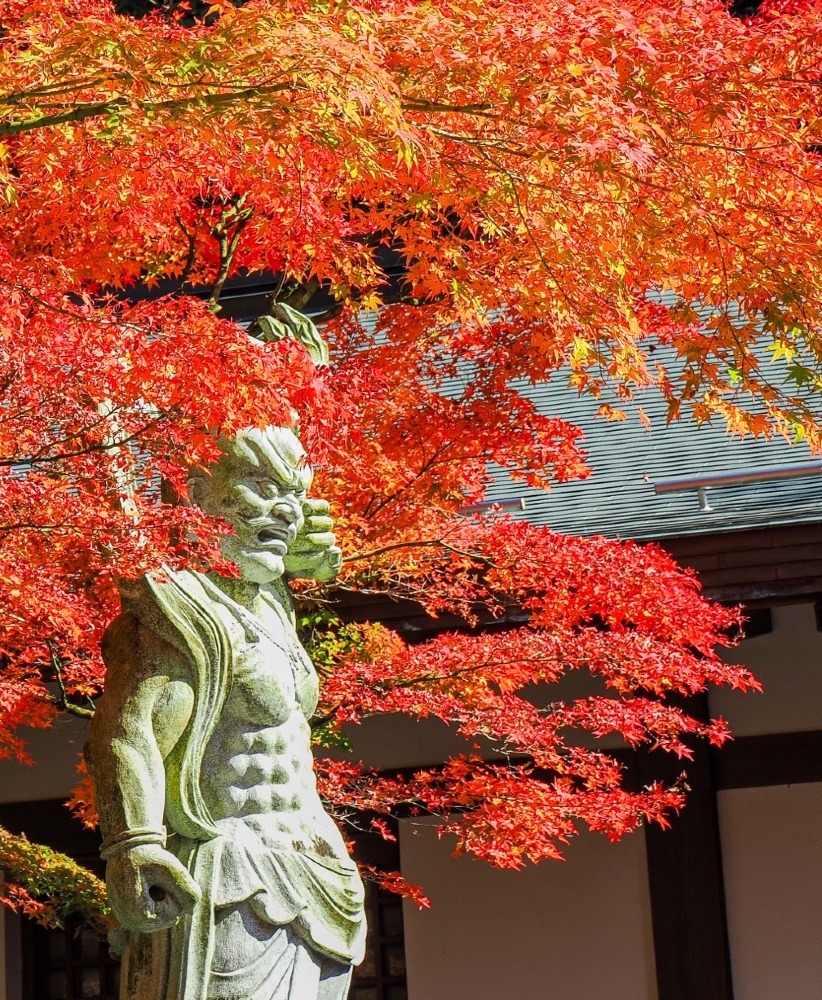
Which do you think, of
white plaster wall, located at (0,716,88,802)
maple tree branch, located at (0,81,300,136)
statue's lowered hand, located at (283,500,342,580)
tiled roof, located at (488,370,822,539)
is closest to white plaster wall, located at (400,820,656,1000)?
tiled roof, located at (488,370,822,539)

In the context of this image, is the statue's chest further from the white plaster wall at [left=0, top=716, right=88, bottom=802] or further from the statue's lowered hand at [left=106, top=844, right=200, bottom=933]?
the white plaster wall at [left=0, top=716, right=88, bottom=802]

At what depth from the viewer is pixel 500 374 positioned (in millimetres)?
7418

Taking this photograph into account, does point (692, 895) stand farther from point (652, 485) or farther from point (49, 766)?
point (49, 766)

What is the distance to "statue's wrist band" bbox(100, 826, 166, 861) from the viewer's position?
13.6 ft

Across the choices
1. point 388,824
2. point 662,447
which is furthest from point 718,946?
point 662,447

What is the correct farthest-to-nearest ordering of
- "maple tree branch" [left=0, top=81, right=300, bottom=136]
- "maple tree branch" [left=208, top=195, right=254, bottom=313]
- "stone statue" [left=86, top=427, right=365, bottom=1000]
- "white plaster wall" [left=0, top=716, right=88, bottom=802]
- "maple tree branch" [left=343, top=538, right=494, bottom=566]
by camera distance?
"white plaster wall" [left=0, top=716, right=88, bottom=802]
"maple tree branch" [left=343, top=538, right=494, bottom=566]
"maple tree branch" [left=208, top=195, right=254, bottom=313]
"stone statue" [left=86, top=427, right=365, bottom=1000]
"maple tree branch" [left=0, top=81, right=300, bottom=136]

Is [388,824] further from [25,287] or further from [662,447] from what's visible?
[25,287]

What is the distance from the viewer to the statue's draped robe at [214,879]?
427 cm

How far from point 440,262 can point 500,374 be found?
67 cm

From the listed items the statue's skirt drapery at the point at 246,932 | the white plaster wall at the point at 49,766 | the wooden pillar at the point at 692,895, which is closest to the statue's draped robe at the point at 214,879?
the statue's skirt drapery at the point at 246,932

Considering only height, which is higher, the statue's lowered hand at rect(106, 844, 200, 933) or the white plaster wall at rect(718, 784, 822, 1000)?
the white plaster wall at rect(718, 784, 822, 1000)

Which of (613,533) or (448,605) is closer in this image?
(448,605)

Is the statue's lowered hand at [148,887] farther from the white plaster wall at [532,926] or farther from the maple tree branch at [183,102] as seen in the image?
the white plaster wall at [532,926]

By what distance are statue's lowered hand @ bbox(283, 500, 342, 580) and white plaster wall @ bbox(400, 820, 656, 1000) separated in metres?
4.77
